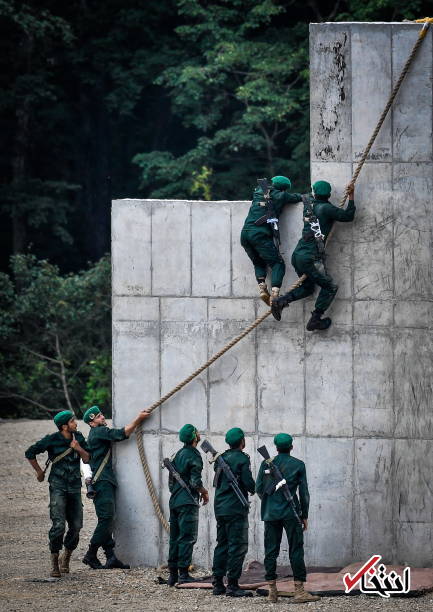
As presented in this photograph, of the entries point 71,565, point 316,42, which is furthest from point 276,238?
point 71,565

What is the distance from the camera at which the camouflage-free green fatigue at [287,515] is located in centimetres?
1137

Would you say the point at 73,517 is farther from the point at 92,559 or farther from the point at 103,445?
the point at 103,445

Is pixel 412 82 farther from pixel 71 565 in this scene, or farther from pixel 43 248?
pixel 43 248

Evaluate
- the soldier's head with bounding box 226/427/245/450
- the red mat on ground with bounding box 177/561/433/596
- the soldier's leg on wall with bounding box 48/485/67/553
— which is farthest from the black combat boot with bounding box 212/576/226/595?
the soldier's leg on wall with bounding box 48/485/67/553

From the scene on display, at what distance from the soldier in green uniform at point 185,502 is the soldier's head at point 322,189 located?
8.75 ft

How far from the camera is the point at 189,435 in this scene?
12.1 metres

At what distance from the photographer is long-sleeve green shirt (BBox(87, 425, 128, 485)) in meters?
13.0

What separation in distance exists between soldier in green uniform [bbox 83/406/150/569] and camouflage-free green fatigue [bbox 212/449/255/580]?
5.13ft

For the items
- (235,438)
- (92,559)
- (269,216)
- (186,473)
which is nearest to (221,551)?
(186,473)

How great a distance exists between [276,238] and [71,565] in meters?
4.21

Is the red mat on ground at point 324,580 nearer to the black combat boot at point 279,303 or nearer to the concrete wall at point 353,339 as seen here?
the concrete wall at point 353,339

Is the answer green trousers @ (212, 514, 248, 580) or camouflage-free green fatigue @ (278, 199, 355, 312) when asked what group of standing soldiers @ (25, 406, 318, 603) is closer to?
green trousers @ (212, 514, 248, 580)

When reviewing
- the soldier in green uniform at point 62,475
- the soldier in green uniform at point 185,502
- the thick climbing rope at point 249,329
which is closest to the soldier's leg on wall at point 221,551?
the soldier in green uniform at point 185,502

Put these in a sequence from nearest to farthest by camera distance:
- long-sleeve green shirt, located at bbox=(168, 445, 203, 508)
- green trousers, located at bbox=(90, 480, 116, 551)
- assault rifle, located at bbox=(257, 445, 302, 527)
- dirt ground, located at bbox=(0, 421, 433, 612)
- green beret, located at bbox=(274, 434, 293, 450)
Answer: dirt ground, located at bbox=(0, 421, 433, 612), assault rifle, located at bbox=(257, 445, 302, 527), green beret, located at bbox=(274, 434, 293, 450), long-sleeve green shirt, located at bbox=(168, 445, 203, 508), green trousers, located at bbox=(90, 480, 116, 551)
